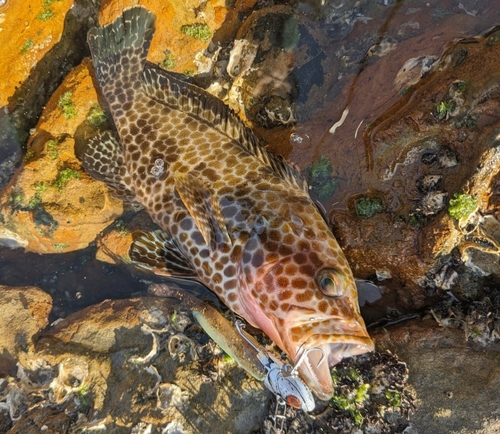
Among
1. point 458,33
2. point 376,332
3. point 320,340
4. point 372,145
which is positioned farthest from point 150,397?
point 458,33

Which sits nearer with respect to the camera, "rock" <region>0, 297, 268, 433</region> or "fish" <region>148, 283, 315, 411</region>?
"fish" <region>148, 283, 315, 411</region>

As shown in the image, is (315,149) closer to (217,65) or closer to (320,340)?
(217,65)

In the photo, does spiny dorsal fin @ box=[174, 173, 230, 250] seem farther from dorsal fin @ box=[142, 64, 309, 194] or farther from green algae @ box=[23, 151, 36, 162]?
green algae @ box=[23, 151, 36, 162]

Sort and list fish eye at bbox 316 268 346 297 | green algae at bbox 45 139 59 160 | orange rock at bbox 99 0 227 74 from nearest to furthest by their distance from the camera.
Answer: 1. fish eye at bbox 316 268 346 297
2. orange rock at bbox 99 0 227 74
3. green algae at bbox 45 139 59 160

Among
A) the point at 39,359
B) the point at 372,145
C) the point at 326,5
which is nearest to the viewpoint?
the point at 372,145

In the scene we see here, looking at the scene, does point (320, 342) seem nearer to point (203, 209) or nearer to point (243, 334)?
point (243, 334)

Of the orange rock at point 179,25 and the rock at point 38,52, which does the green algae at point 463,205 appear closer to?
the orange rock at point 179,25

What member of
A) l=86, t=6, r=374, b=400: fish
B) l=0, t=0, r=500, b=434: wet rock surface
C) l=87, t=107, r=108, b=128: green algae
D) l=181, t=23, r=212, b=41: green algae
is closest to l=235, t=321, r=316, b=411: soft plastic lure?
l=86, t=6, r=374, b=400: fish

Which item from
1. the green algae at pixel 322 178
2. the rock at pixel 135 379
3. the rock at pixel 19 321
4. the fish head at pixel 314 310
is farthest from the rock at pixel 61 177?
the fish head at pixel 314 310
